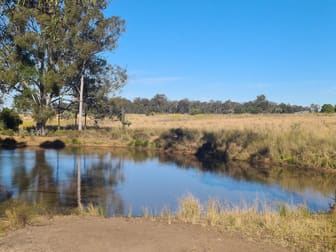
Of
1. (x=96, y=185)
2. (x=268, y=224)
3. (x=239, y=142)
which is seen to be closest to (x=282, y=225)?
(x=268, y=224)

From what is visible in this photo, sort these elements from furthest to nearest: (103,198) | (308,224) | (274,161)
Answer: (274,161) → (103,198) → (308,224)

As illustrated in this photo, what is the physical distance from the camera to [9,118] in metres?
37.0

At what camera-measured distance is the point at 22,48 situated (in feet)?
105

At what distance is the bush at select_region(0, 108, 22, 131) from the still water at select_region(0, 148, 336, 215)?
1133 cm

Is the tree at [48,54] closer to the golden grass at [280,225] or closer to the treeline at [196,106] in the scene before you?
the golden grass at [280,225]

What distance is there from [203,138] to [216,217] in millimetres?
23056

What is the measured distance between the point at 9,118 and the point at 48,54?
7312 mm

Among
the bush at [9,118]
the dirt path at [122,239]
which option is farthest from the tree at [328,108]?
the dirt path at [122,239]

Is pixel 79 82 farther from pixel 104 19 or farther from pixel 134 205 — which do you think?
pixel 134 205

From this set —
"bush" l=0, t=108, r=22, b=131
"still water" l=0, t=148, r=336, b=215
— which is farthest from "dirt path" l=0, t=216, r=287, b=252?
"bush" l=0, t=108, r=22, b=131

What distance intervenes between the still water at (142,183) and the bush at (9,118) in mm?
11330

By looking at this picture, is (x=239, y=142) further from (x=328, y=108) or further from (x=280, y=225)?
(x=328, y=108)

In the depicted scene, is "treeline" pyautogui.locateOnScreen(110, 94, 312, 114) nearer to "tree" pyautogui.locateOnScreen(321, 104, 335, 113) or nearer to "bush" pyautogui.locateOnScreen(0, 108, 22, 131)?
"tree" pyautogui.locateOnScreen(321, 104, 335, 113)

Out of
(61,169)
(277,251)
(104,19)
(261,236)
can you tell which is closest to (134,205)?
(261,236)
